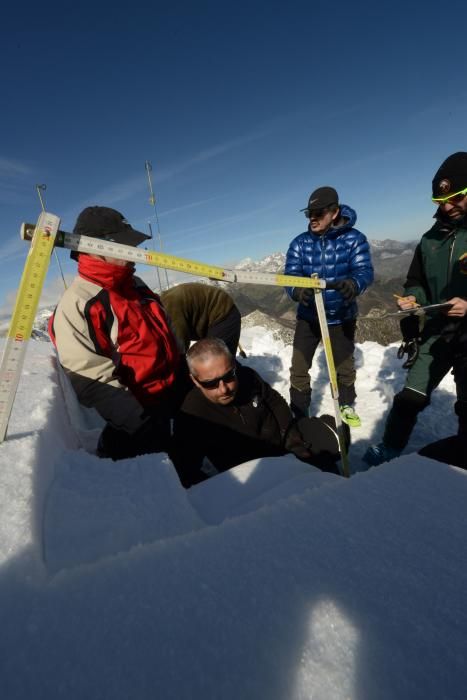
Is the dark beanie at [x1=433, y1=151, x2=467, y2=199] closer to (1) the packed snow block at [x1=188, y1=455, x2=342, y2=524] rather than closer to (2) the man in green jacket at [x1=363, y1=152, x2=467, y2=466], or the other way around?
(2) the man in green jacket at [x1=363, y1=152, x2=467, y2=466]

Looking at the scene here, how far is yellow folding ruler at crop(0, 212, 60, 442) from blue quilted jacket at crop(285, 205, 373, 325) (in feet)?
11.1

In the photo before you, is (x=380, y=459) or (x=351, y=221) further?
(x=351, y=221)

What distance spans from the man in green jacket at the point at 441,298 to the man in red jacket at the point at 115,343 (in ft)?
9.10

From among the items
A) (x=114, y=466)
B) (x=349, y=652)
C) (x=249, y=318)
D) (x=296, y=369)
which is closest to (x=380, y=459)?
(x=296, y=369)

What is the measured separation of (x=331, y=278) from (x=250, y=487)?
142 inches

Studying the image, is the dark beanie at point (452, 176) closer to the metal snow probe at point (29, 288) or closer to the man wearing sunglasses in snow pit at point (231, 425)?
the man wearing sunglasses in snow pit at point (231, 425)

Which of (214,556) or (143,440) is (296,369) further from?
(214,556)

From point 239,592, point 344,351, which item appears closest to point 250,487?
point 239,592

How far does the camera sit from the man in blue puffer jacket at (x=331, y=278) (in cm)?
445

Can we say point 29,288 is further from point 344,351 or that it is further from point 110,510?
point 344,351

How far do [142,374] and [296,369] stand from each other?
2.79 metres

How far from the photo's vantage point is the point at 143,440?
9.77 feet

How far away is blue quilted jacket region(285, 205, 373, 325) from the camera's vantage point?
462 cm

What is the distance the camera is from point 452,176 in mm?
3006
